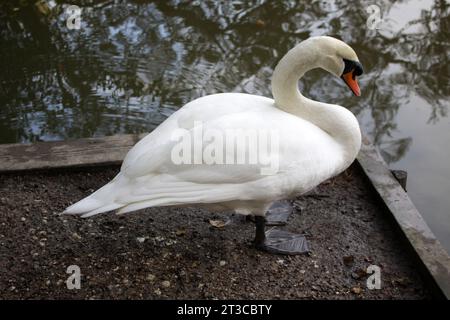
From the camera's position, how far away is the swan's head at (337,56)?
3070mm

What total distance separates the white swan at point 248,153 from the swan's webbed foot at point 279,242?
0.53ft

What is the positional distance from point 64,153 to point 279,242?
171 centimetres

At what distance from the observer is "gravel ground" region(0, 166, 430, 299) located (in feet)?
10.0

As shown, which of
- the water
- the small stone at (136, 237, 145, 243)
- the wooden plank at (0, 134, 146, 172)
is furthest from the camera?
the water

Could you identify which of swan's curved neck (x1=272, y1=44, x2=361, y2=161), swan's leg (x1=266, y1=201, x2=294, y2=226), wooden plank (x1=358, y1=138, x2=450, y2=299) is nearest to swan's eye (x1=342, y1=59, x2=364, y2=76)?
swan's curved neck (x1=272, y1=44, x2=361, y2=161)

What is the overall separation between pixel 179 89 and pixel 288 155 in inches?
117

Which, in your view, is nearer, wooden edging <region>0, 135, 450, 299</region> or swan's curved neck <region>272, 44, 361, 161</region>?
swan's curved neck <region>272, 44, 361, 161</region>

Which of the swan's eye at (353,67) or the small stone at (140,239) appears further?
the small stone at (140,239)

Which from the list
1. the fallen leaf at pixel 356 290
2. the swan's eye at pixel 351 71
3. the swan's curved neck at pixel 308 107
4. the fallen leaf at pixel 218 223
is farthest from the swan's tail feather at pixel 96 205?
the swan's eye at pixel 351 71

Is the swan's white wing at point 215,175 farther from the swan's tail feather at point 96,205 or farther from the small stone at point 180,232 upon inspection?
the small stone at point 180,232

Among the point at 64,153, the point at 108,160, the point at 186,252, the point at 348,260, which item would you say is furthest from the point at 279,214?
the point at 64,153

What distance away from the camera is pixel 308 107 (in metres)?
3.21

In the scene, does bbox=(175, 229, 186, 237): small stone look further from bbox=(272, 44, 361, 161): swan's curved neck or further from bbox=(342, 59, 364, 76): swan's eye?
bbox=(342, 59, 364, 76): swan's eye

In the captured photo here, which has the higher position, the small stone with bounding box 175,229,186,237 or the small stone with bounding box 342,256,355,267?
the small stone with bounding box 342,256,355,267
